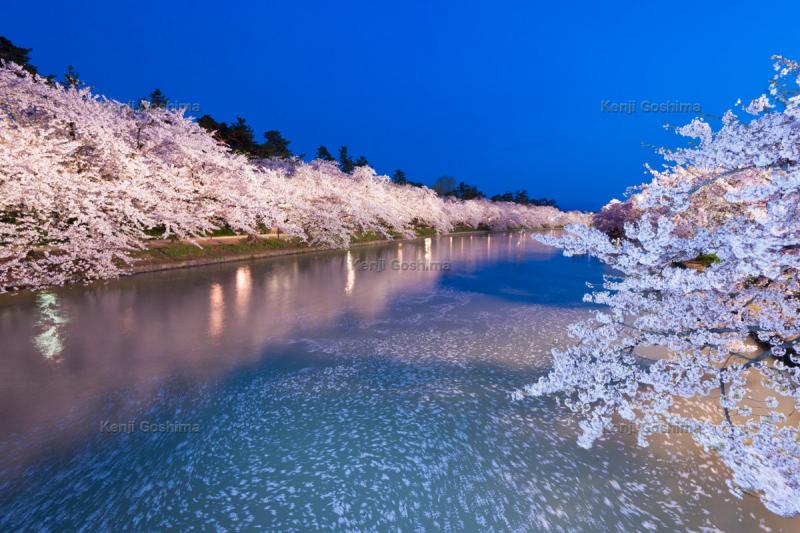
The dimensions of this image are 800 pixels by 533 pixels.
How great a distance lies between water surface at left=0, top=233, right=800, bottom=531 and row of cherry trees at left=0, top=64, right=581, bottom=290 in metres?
5.06

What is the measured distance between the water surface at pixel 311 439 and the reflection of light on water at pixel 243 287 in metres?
1.52

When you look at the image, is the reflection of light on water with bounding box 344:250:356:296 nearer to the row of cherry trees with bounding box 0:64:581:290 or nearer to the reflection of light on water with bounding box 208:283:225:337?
the reflection of light on water with bounding box 208:283:225:337

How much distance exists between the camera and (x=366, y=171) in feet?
148

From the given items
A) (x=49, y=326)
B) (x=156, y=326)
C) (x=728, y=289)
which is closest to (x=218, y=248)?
(x=49, y=326)

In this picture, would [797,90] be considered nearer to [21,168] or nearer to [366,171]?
[21,168]

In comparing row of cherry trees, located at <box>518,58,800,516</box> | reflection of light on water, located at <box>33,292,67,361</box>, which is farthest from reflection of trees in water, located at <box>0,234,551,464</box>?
row of cherry trees, located at <box>518,58,800,516</box>

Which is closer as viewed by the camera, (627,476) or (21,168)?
(627,476)

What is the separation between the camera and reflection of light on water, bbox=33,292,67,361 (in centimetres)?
803

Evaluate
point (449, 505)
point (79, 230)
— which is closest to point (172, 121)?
point (79, 230)

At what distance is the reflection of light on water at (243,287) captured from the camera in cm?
1216

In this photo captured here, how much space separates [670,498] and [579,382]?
1.34 meters

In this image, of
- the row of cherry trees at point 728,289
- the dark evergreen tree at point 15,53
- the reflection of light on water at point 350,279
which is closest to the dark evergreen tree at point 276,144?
the dark evergreen tree at point 15,53

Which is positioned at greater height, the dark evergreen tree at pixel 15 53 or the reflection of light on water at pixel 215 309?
the dark evergreen tree at pixel 15 53

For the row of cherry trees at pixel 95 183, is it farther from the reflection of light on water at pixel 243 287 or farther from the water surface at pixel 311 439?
the water surface at pixel 311 439
